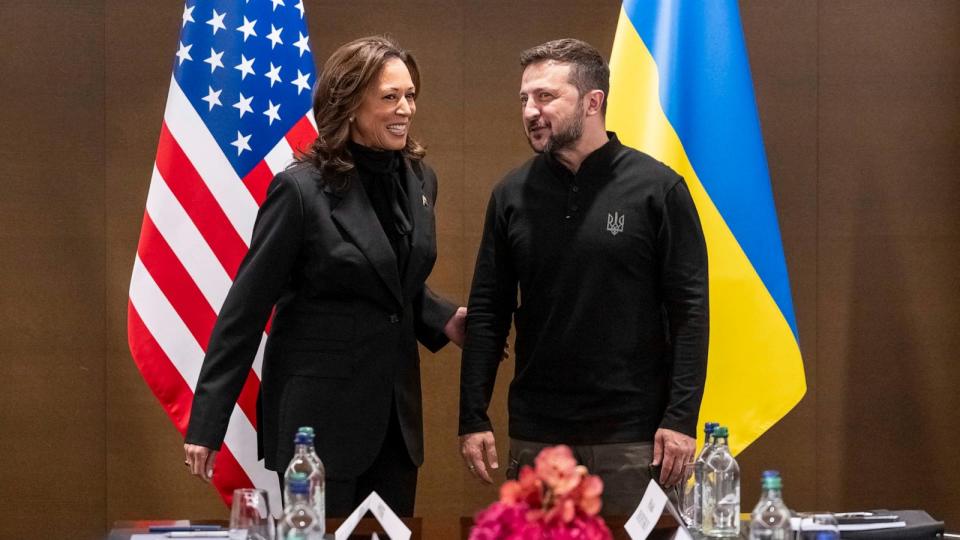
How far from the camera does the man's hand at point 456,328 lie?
10.6 feet

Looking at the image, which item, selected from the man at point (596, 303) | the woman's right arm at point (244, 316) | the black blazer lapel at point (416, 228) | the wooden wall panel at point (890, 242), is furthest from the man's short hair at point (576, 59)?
the wooden wall panel at point (890, 242)

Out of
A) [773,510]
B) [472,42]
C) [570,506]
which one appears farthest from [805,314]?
[570,506]

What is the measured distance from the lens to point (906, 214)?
4.68 meters

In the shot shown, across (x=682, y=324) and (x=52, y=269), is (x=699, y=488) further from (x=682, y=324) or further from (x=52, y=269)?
(x=52, y=269)

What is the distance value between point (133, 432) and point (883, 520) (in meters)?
3.06

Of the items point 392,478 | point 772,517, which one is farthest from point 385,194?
point 772,517

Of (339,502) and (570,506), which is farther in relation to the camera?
(339,502)

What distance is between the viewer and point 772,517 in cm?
200

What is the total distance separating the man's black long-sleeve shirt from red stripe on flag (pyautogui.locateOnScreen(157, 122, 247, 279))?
896 mm

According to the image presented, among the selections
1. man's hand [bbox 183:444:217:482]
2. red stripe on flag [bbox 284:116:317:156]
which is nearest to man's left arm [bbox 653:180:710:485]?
man's hand [bbox 183:444:217:482]

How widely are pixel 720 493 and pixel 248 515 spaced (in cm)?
89

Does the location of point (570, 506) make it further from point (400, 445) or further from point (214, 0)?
point (214, 0)

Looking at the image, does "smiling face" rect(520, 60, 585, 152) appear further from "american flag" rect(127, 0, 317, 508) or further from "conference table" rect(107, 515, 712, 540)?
"conference table" rect(107, 515, 712, 540)

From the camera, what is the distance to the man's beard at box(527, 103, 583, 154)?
2.97 m
